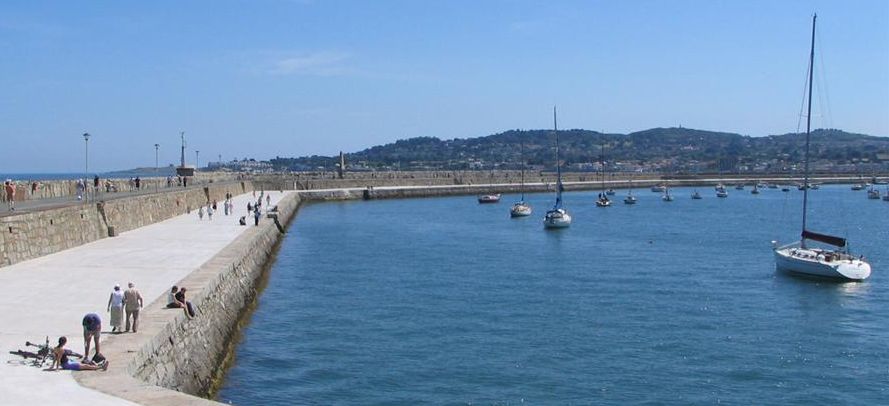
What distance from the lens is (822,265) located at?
110ft

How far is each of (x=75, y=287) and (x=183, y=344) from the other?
235 inches

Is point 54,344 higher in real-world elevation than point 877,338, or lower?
higher

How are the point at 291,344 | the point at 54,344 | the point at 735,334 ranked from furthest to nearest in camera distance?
the point at 735,334 < the point at 291,344 < the point at 54,344

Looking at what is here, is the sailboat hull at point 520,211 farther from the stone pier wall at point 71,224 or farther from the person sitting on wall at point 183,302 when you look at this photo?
the person sitting on wall at point 183,302

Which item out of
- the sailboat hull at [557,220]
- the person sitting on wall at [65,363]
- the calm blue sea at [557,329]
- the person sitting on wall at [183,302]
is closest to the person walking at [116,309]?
the person sitting on wall at [65,363]

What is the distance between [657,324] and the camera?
24906mm

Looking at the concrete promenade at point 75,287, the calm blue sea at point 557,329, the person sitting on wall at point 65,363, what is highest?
the person sitting on wall at point 65,363

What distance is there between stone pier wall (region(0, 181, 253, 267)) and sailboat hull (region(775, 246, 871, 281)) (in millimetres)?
26376

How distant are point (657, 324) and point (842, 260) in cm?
1257

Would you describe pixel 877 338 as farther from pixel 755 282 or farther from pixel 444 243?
pixel 444 243

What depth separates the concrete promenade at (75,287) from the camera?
41.2ft

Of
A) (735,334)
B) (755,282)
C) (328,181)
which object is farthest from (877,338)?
(328,181)

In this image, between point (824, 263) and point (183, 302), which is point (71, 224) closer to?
point (183, 302)

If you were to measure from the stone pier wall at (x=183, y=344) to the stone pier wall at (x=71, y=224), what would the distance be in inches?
209
